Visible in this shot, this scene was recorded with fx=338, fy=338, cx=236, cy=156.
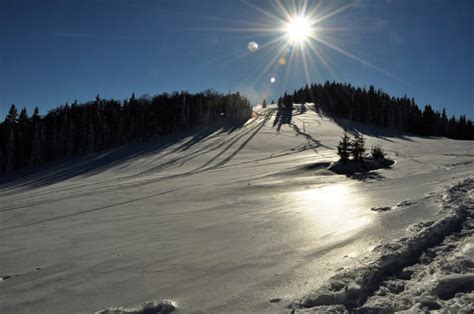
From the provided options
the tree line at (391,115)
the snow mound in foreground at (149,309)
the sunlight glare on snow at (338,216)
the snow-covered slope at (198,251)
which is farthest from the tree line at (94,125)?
the snow mound in foreground at (149,309)

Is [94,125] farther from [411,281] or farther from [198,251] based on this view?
[411,281]

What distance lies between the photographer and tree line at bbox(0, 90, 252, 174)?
65.1 meters

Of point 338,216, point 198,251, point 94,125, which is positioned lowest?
point 198,251

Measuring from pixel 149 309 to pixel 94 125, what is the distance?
71.1 meters

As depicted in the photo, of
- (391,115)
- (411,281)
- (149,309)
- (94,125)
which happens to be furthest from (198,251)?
(391,115)

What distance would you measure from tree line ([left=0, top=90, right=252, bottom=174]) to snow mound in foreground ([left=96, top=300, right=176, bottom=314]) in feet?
214

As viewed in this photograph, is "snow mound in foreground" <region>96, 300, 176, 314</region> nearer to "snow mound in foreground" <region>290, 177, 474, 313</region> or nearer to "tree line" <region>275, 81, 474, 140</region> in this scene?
"snow mound in foreground" <region>290, 177, 474, 313</region>

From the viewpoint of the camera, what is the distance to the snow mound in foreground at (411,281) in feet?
11.7

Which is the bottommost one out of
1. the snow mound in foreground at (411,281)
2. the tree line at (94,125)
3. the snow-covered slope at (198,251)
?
the snow-covered slope at (198,251)

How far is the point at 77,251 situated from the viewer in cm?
694

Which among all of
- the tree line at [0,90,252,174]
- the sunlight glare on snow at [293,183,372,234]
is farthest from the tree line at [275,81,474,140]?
the sunlight glare on snow at [293,183,372,234]

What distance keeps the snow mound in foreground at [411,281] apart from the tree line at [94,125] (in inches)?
2574

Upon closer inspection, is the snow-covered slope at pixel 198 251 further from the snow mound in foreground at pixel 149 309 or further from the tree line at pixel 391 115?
the tree line at pixel 391 115

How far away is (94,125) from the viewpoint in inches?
2704
